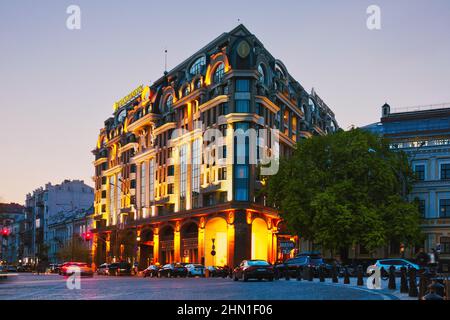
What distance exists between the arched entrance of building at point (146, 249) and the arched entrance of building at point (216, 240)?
17.0 metres

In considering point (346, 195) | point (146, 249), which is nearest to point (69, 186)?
point (146, 249)

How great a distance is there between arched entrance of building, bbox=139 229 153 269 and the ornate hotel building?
142 millimetres

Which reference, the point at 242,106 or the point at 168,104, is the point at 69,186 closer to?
the point at 168,104

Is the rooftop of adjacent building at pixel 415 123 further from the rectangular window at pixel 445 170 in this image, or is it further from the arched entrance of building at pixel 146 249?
the arched entrance of building at pixel 146 249

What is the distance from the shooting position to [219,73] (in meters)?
75.6

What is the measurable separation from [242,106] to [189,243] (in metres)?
17.8

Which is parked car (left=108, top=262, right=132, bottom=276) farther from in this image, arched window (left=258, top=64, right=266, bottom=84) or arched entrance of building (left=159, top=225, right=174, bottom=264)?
arched window (left=258, top=64, right=266, bottom=84)

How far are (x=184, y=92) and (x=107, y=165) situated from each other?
35.1 metres

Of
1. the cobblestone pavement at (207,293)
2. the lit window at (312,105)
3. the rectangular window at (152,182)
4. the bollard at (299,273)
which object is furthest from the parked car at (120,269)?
the lit window at (312,105)

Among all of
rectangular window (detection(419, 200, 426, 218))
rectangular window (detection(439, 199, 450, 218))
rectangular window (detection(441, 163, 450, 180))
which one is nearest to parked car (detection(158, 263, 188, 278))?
rectangular window (detection(419, 200, 426, 218))

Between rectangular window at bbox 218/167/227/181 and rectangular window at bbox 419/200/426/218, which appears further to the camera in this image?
rectangular window at bbox 218/167/227/181

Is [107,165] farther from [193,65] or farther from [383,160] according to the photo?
[383,160]

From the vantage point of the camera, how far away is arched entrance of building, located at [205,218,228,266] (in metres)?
73.7

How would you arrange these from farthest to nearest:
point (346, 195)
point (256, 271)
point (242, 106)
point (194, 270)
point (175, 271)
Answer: point (242, 106) → point (194, 270) → point (175, 271) → point (346, 195) → point (256, 271)
